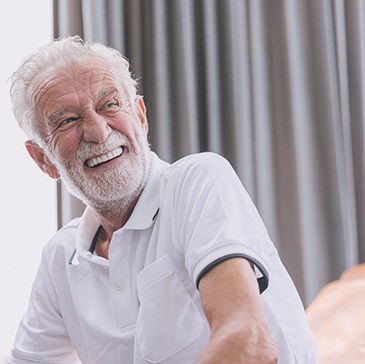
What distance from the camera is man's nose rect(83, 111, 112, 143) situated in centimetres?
153

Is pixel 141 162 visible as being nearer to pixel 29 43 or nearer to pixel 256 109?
pixel 256 109

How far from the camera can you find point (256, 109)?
8.39 ft

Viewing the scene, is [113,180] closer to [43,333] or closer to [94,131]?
[94,131]

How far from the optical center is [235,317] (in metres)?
1.10

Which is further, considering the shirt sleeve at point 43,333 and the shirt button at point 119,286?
the shirt sleeve at point 43,333

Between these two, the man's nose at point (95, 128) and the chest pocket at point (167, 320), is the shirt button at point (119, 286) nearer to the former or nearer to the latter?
the chest pocket at point (167, 320)

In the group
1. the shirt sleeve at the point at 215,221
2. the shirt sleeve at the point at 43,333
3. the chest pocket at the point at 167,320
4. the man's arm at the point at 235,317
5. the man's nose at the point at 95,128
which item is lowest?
the shirt sleeve at the point at 43,333

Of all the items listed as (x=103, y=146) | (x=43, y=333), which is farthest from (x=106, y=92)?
(x=43, y=333)

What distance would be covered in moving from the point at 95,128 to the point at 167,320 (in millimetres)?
422

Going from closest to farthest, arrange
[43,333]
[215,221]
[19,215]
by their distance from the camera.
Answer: [215,221]
[43,333]
[19,215]

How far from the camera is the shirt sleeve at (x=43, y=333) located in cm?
173

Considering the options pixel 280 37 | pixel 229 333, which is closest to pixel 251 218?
pixel 229 333

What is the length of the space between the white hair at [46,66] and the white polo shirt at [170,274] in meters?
0.23

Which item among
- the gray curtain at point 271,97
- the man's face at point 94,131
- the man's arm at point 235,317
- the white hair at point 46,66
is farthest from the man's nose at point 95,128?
the gray curtain at point 271,97
